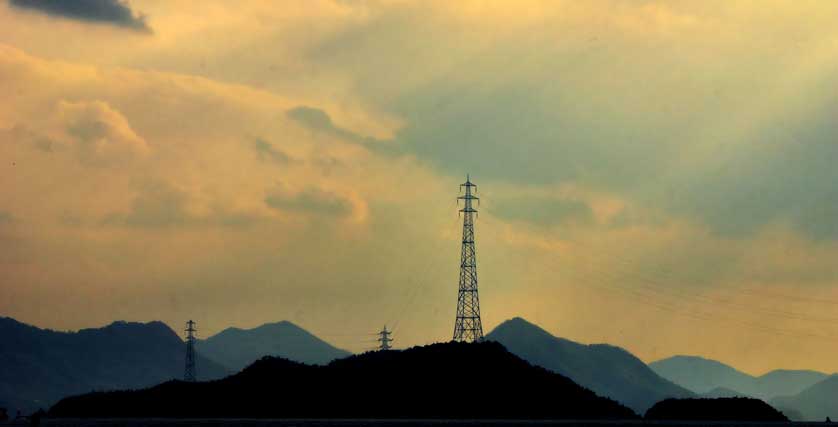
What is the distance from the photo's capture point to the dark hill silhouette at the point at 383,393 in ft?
433

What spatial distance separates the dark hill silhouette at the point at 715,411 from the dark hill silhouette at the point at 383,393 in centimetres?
485

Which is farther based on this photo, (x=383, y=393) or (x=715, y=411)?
(x=383, y=393)

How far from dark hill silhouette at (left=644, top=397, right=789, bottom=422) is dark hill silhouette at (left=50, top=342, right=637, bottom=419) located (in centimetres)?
485

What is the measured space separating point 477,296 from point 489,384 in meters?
18.0

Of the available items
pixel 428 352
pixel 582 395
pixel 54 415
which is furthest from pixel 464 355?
pixel 54 415

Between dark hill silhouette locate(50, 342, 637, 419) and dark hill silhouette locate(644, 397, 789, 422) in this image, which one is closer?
dark hill silhouette locate(50, 342, 637, 419)

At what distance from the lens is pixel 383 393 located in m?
137

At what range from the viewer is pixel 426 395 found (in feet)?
445

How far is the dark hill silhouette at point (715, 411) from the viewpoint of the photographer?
133375 mm

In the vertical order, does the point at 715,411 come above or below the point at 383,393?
below

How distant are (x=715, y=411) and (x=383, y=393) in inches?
1689

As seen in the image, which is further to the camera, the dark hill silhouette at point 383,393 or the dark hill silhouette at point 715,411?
the dark hill silhouette at point 715,411

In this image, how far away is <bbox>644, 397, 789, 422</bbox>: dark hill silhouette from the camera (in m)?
133

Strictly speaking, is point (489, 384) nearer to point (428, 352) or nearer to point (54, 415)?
point (428, 352)
